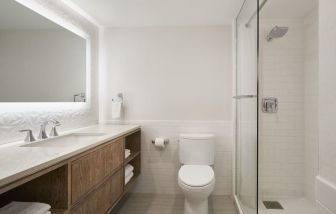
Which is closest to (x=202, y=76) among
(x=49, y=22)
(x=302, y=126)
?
(x=302, y=126)

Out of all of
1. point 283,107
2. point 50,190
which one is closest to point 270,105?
point 283,107

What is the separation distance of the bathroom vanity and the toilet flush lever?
1638 mm

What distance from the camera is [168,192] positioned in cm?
275

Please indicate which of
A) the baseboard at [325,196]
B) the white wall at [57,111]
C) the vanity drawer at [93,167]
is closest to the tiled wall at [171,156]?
the white wall at [57,111]

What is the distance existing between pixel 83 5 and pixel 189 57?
1299 millimetres

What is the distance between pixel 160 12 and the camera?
2.36 metres

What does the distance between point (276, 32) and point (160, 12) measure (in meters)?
1.24

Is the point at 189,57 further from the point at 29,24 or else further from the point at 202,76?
the point at 29,24

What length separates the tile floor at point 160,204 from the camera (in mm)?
2312

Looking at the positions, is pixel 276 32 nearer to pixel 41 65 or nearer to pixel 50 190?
pixel 41 65

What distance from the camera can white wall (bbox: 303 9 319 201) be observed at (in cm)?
217

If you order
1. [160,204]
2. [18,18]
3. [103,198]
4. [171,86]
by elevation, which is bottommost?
[160,204]

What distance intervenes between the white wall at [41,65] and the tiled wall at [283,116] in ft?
6.64

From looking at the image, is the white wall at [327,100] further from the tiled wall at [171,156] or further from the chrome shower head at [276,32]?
the tiled wall at [171,156]
